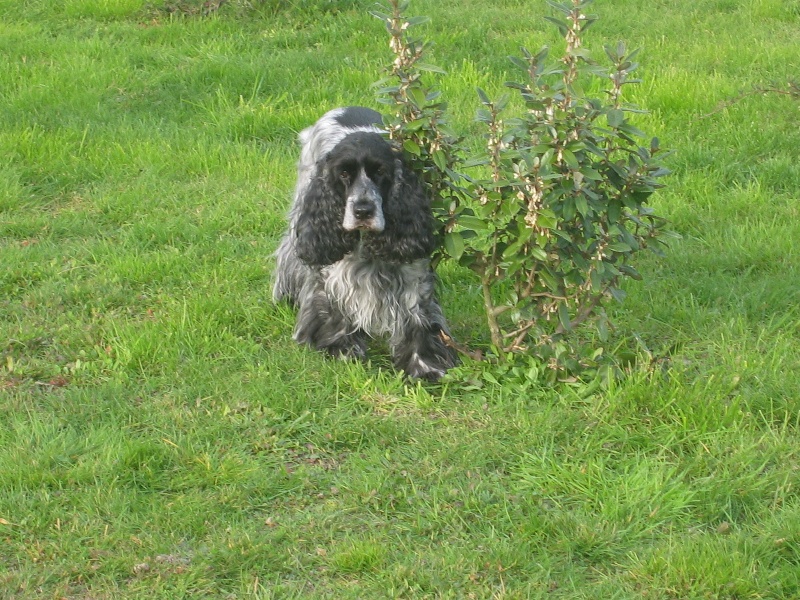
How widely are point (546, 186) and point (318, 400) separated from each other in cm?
139

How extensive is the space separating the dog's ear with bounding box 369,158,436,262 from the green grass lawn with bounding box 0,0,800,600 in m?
0.60

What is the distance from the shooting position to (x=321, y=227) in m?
5.26

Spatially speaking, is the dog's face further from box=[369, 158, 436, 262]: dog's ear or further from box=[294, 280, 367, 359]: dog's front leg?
box=[294, 280, 367, 359]: dog's front leg

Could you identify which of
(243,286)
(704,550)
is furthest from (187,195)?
(704,550)

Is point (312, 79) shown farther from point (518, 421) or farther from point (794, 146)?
point (518, 421)

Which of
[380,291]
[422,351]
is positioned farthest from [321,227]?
[422,351]

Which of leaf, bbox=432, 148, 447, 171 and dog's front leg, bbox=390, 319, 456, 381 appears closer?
leaf, bbox=432, 148, 447, 171

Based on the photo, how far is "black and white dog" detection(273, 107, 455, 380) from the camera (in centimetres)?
509

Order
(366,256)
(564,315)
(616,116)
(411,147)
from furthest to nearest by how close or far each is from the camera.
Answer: (366,256)
(411,147)
(564,315)
(616,116)

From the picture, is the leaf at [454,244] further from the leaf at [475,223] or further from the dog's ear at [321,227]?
the dog's ear at [321,227]

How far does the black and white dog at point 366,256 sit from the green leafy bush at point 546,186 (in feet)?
0.53

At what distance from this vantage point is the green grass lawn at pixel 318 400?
13.0ft

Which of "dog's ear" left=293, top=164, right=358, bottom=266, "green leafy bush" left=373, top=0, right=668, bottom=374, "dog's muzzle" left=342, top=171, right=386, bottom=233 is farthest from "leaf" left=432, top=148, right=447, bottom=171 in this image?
"dog's ear" left=293, top=164, right=358, bottom=266

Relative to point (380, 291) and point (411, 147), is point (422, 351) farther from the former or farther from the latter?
point (411, 147)
